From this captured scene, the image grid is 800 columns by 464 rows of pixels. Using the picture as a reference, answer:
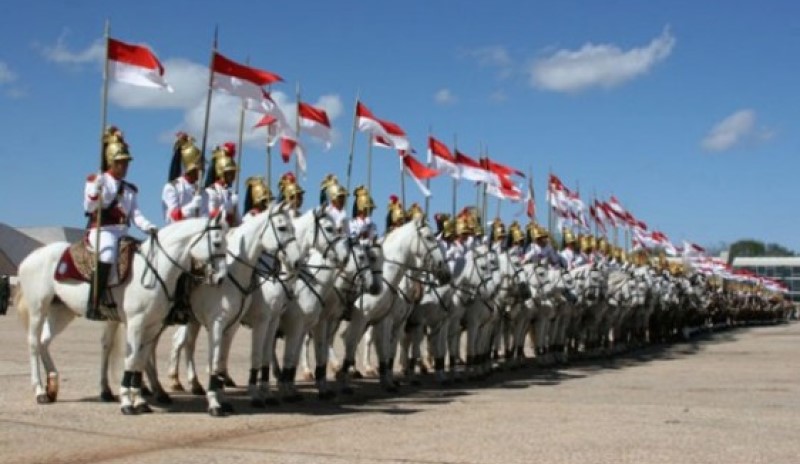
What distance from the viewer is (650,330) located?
38.6m

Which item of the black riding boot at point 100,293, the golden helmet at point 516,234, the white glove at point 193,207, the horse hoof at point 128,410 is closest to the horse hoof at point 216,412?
the horse hoof at point 128,410

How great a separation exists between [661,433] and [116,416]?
6.64 m

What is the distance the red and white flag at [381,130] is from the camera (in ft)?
69.5

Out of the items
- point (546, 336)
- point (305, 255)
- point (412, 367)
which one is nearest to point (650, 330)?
point (546, 336)

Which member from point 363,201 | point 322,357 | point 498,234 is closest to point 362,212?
point 363,201

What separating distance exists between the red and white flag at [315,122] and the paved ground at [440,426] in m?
4.90

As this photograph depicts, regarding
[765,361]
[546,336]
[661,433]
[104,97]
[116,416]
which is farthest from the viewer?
[765,361]

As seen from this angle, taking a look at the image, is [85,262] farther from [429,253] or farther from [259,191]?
[429,253]

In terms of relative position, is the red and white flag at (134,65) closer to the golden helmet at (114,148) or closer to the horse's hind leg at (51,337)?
the golden helmet at (114,148)

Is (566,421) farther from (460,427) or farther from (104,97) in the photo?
(104,97)

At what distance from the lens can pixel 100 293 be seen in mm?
13312

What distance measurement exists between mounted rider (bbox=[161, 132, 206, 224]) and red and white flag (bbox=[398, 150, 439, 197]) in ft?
27.2

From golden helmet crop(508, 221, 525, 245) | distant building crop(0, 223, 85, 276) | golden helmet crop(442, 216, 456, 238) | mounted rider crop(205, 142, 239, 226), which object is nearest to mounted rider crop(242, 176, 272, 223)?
mounted rider crop(205, 142, 239, 226)

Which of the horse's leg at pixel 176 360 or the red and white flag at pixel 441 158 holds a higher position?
the red and white flag at pixel 441 158
